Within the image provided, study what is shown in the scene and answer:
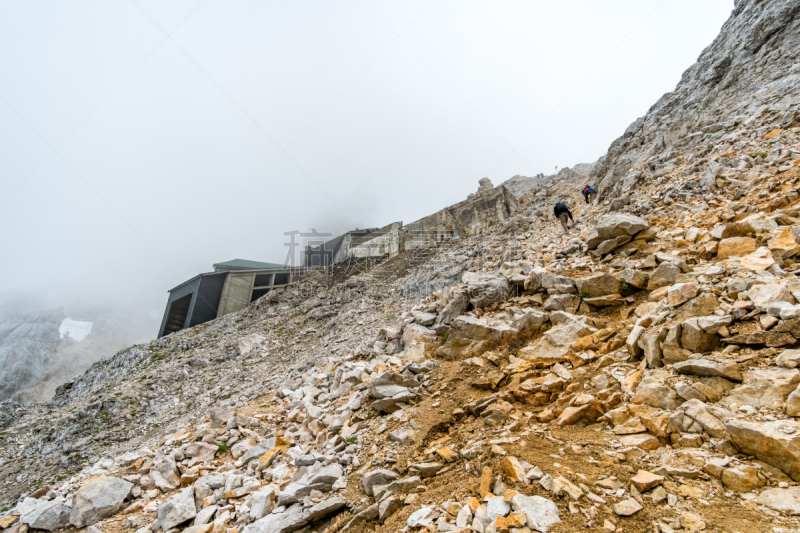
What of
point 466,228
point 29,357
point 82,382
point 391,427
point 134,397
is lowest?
point 391,427

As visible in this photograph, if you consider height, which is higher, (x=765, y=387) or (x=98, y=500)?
(x=98, y=500)

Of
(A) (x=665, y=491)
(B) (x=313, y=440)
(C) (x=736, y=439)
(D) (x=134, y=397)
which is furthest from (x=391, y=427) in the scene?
(D) (x=134, y=397)

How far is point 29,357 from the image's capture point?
5241cm

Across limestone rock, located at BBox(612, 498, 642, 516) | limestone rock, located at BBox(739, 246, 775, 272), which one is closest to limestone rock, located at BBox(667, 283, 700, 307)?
limestone rock, located at BBox(739, 246, 775, 272)

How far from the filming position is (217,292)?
112 ft

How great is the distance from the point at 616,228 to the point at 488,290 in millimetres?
3751

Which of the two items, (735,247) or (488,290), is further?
(488,290)

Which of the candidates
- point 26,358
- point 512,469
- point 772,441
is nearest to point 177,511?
point 512,469

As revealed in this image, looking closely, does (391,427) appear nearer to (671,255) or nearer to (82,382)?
(671,255)

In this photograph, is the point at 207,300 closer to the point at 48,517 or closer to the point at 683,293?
the point at 48,517

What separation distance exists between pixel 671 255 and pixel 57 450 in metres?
23.0

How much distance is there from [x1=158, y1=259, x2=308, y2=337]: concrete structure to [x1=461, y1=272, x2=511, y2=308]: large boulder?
1167 inches

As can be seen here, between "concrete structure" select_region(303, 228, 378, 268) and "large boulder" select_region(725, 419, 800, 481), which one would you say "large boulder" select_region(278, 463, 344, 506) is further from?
"concrete structure" select_region(303, 228, 378, 268)

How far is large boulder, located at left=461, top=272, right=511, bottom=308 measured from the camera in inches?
358
